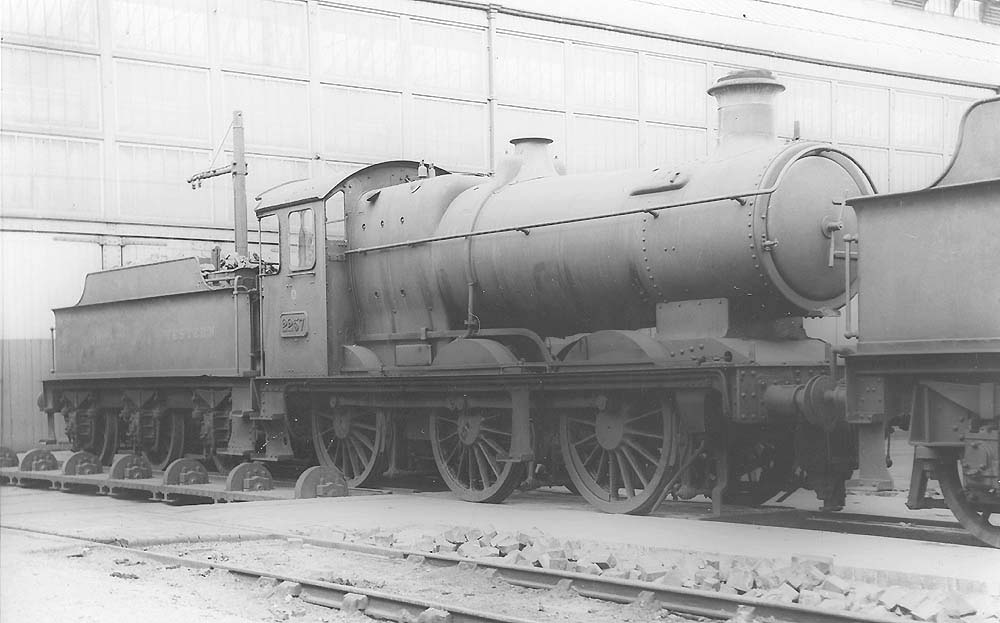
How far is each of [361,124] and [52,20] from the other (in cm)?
593

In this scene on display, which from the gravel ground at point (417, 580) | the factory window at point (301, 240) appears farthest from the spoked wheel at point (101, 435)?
the gravel ground at point (417, 580)

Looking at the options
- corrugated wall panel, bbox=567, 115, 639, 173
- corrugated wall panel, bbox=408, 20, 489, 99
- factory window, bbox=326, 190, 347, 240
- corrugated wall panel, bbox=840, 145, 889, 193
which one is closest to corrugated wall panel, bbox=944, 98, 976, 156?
corrugated wall panel, bbox=840, 145, 889, 193

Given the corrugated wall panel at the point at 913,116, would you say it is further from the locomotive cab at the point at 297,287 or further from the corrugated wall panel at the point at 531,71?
the locomotive cab at the point at 297,287

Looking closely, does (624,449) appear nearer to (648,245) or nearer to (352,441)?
(648,245)

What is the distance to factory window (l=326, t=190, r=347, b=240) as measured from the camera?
13.6 m

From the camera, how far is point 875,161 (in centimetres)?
2489

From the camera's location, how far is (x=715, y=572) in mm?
7168

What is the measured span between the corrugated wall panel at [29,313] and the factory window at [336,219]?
8.39m

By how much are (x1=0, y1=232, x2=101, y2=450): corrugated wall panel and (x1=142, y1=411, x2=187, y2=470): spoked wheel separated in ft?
14.5

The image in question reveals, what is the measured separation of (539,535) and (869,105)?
17.6 m

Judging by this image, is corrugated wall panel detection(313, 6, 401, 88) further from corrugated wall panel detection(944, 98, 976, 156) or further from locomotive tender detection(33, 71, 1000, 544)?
corrugated wall panel detection(944, 98, 976, 156)

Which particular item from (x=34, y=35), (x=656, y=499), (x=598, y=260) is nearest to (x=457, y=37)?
(x=34, y=35)

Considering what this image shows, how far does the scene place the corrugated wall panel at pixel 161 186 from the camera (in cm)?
2072

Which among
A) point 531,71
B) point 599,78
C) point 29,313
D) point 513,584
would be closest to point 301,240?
point 513,584
